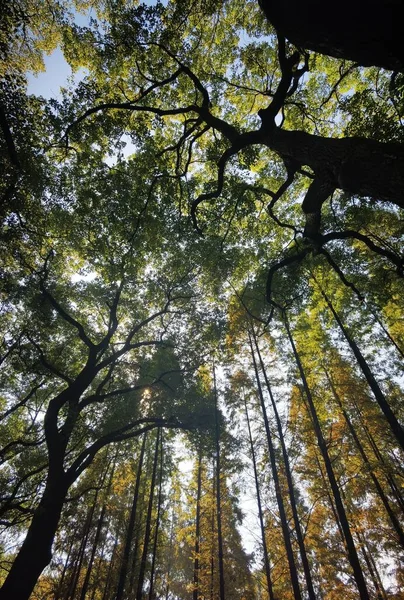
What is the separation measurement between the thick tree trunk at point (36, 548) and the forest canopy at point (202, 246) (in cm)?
5

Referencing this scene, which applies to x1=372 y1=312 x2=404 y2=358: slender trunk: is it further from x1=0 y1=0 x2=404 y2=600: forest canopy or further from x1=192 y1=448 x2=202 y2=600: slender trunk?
x1=192 y1=448 x2=202 y2=600: slender trunk

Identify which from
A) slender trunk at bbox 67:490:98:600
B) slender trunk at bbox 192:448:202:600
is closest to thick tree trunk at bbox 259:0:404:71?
slender trunk at bbox 192:448:202:600

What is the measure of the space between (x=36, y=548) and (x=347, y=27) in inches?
494

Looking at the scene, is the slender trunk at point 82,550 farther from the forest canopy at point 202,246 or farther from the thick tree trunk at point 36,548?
the thick tree trunk at point 36,548

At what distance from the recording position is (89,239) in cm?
1069

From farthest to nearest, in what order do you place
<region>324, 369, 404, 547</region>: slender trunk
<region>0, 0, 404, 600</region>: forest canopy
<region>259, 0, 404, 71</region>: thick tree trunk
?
<region>324, 369, 404, 547</region>: slender trunk, <region>0, 0, 404, 600</region>: forest canopy, <region>259, 0, 404, 71</region>: thick tree trunk

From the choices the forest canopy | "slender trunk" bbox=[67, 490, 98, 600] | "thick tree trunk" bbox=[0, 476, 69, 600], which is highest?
the forest canopy

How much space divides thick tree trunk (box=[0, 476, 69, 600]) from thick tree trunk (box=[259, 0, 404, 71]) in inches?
465

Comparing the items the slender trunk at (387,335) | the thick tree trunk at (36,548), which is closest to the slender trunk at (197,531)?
the thick tree trunk at (36,548)

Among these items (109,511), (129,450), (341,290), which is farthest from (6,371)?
(341,290)

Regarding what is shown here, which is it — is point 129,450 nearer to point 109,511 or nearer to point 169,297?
point 109,511

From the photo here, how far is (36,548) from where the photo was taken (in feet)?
24.2

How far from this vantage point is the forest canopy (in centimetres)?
522

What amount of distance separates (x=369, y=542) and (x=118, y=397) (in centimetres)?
2001
